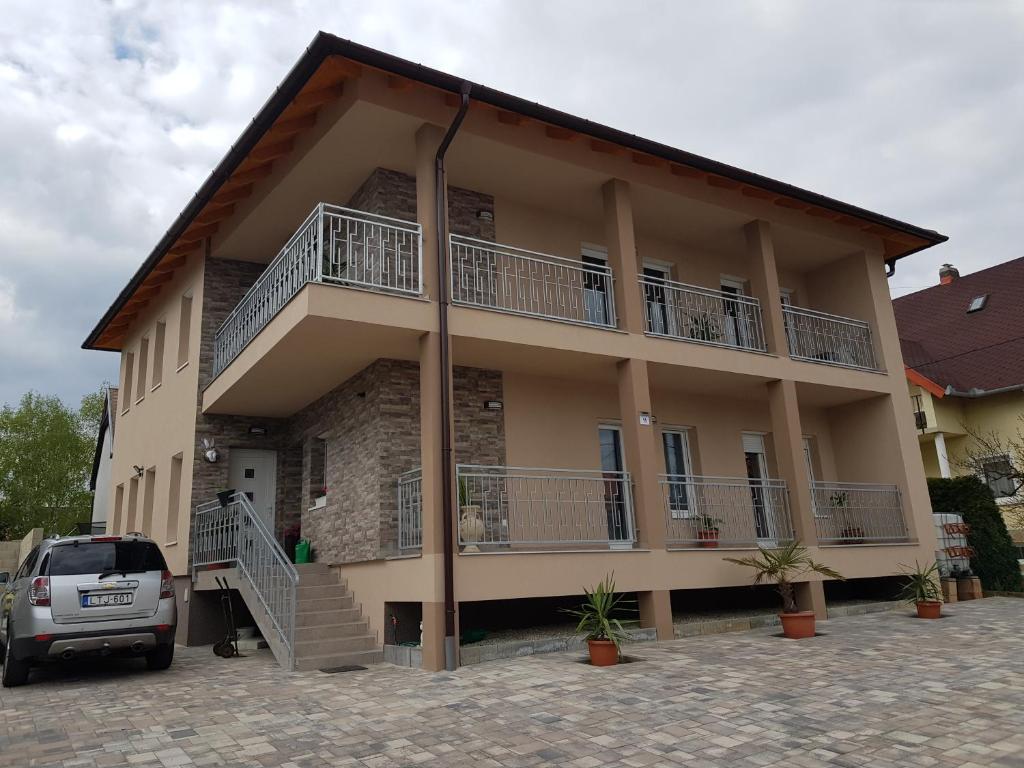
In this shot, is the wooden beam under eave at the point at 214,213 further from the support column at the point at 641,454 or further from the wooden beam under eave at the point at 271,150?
the support column at the point at 641,454

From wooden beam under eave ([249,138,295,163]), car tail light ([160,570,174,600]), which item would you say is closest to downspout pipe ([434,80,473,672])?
wooden beam under eave ([249,138,295,163])

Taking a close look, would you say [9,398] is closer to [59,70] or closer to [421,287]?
[59,70]

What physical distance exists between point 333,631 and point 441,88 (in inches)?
276

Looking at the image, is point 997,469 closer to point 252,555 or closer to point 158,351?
point 252,555

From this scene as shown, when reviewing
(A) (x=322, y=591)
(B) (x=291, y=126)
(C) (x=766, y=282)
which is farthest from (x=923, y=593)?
(B) (x=291, y=126)

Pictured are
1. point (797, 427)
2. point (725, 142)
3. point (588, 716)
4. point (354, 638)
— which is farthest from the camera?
point (725, 142)

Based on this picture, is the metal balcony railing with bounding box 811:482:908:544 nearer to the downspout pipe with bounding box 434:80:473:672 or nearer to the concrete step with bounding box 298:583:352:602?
the downspout pipe with bounding box 434:80:473:672

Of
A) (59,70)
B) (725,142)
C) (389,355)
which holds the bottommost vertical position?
(389,355)

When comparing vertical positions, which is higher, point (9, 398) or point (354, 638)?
point (9, 398)

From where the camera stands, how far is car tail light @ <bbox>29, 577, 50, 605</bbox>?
25.1 ft

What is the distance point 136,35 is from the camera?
9484mm

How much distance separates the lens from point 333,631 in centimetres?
899

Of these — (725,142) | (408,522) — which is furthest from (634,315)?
(725,142)

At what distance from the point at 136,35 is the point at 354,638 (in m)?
8.37
